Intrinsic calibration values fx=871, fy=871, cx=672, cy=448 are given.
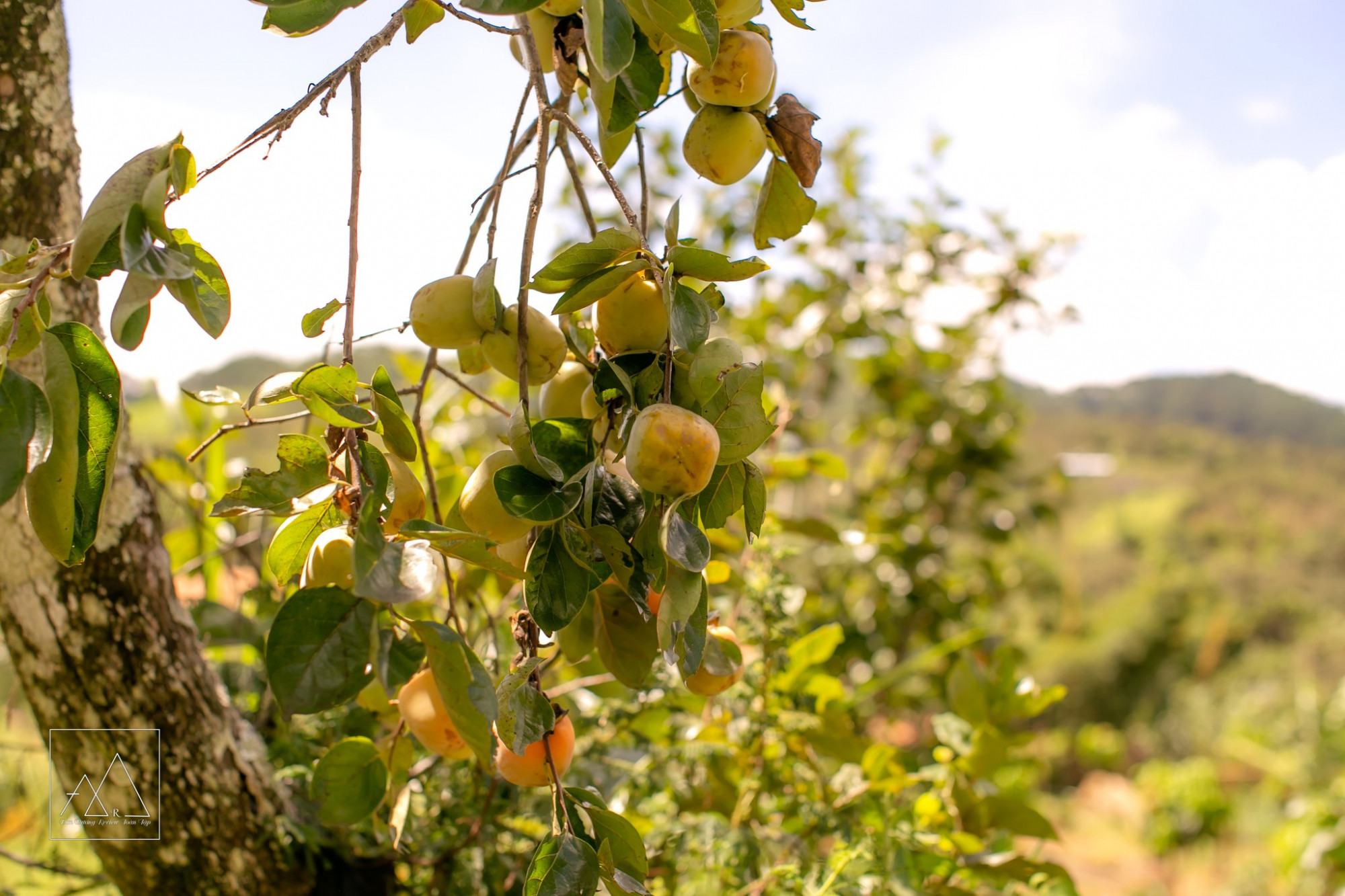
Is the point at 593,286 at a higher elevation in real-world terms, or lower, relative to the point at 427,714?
higher

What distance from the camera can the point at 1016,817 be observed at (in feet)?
1.93

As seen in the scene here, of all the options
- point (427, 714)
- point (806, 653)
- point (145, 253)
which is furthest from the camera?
point (806, 653)

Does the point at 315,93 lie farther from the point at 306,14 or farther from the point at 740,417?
the point at 740,417

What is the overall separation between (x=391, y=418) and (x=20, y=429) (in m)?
0.11

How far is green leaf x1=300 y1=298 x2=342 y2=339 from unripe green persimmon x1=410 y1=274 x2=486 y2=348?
0.11 feet

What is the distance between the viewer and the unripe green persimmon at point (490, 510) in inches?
13.6

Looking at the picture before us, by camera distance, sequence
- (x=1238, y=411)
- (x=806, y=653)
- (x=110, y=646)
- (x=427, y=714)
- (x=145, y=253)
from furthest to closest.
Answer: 1. (x=1238, y=411)
2. (x=806, y=653)
3. (x=110, y=646)
4. (x=427, y=714)
5. (x=145, y=253)

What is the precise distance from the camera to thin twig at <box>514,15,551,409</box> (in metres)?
0.34

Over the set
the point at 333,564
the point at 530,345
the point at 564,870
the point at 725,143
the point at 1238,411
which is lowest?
the point at 564,870

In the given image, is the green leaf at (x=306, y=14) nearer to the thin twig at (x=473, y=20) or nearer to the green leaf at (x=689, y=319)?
the thin twig at (x=473, y=20)

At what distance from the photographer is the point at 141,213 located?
276 mm

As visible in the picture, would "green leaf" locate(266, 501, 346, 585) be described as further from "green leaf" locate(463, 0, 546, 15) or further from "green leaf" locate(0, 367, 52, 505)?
"green leaf" locate(463, 0, 546, 15)

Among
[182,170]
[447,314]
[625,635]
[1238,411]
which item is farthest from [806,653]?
[1238,411]

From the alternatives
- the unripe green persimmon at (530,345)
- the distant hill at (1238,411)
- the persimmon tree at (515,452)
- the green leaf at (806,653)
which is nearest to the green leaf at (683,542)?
the persimmon tree at (515,452)
